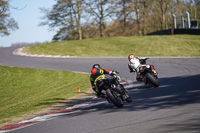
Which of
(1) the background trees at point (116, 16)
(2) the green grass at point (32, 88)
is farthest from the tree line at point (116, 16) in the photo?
(2) the green grass at point (32, 88)

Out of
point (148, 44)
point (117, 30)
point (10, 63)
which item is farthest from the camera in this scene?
point (117, 30)

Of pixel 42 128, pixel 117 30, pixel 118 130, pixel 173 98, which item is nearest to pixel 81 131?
pixel 118 130

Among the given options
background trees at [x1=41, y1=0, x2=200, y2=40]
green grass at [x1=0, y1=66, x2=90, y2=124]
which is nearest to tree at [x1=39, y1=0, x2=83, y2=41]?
background trees at [x1=41, y1=0, x2=200, y2=40]

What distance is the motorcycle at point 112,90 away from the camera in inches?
337

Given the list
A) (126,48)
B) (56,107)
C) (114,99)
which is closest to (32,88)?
(56,107)

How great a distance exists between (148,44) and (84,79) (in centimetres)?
1802

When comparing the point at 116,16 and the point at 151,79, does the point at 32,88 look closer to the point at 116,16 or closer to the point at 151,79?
the point at 151,79

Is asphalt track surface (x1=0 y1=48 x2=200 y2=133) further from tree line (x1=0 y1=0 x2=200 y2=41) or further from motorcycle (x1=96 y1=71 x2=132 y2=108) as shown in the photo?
tree line (x1=0 y1=0 x2=200 y2=41)

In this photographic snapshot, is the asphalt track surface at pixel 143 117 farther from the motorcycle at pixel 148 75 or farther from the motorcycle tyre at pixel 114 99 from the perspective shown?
the motorcycle at pixel 148 75

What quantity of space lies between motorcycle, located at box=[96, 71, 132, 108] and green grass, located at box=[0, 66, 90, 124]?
3.29 meters

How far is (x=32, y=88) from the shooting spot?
16.8 m

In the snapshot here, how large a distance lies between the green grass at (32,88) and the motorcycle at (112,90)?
329 centimetres

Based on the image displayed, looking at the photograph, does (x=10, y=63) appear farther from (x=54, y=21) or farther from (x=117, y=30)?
(x=117, y=30)

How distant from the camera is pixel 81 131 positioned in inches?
258
